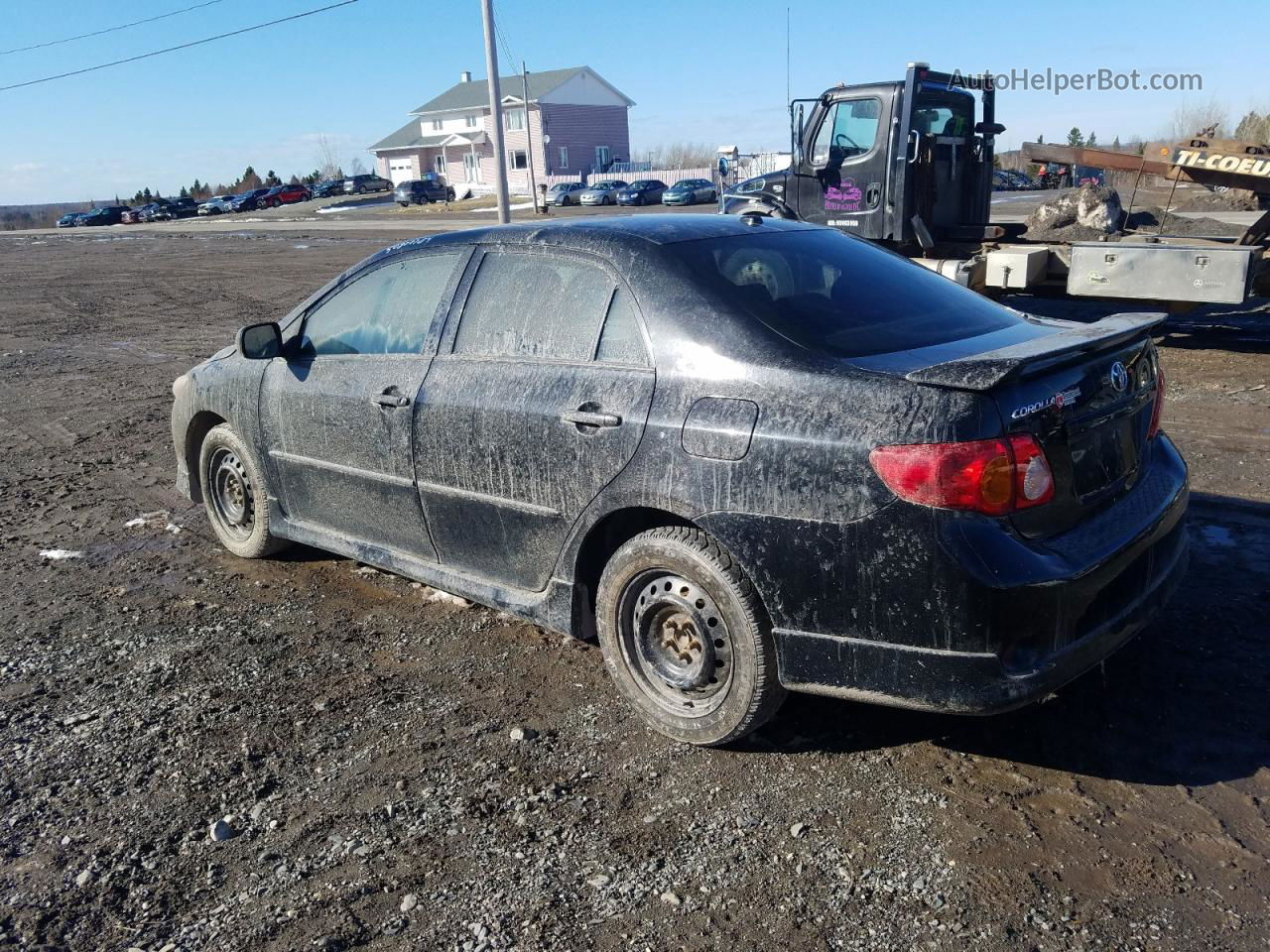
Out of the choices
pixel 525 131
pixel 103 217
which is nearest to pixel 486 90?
pixel 525 131

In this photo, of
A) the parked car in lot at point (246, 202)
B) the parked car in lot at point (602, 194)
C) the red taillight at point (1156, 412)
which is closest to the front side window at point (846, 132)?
the red taillight at point (1156, 412)

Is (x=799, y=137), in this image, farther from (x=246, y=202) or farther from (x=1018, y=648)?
(x=246, y=202)

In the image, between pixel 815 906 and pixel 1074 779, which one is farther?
pixel 1074 779

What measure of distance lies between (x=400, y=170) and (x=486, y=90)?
1426 centimetres

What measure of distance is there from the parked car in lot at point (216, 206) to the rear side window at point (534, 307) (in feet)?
235

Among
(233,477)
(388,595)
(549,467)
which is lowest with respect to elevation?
(388,595)

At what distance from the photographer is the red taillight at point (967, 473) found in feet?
9.46

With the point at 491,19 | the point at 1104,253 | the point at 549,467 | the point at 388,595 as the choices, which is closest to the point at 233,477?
the point at 388,595

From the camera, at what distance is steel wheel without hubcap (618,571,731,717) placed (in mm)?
3441

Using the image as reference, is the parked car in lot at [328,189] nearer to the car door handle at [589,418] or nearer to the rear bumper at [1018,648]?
the car door handle at [589,418]

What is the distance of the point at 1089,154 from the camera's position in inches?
472

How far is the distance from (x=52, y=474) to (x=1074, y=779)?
23.3ft

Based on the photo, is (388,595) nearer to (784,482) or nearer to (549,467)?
(549,467)

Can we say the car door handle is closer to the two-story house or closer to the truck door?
the truck door
